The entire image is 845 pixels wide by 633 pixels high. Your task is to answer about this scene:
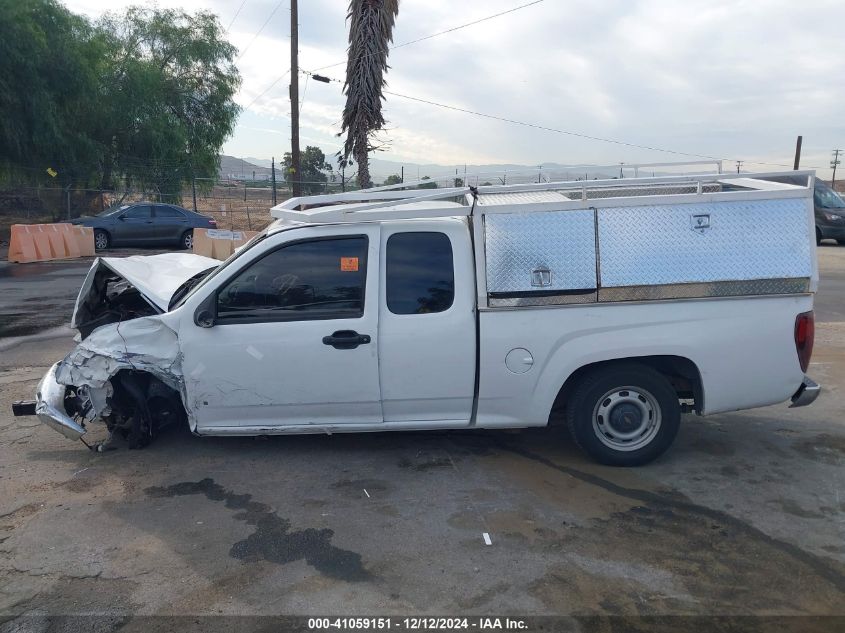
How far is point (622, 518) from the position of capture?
4352 millimetres

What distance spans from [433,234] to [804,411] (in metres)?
3.84

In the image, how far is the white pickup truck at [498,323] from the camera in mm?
4832

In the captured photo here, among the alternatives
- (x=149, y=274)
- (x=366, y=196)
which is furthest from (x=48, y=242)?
(x=366, y=196)

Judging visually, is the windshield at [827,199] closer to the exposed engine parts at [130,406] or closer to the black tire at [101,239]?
the black tire at [101,239]

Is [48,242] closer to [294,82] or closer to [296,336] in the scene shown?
[294,82]

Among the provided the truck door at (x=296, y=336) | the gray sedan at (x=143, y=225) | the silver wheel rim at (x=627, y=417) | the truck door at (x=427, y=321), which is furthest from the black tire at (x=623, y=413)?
the gray sedan at (x=143, y=225)

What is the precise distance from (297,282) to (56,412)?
2.00 meters

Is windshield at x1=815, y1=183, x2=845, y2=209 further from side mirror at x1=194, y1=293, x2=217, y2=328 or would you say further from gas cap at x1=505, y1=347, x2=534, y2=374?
side mirror at x1=194, y1=293, x2=217, y2=328

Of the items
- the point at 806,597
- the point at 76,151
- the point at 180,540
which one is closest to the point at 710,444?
the point at 806,597

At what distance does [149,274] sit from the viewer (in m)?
5.91

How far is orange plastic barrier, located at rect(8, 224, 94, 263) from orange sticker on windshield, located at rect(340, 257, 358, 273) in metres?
16.8

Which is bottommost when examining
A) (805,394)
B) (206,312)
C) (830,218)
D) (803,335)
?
(805,394)

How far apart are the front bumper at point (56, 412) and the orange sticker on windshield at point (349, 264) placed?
7.39ft

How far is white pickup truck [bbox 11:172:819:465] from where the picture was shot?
15.9ft
